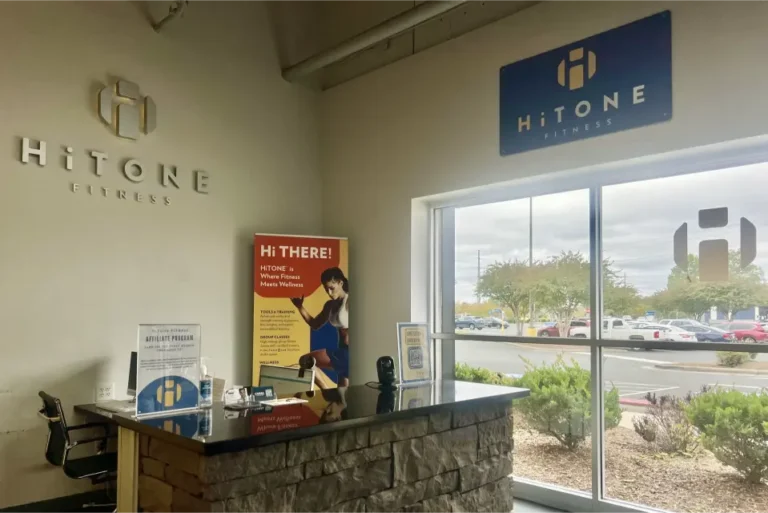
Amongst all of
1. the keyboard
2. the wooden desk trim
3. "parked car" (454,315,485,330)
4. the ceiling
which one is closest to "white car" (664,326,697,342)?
"parked car" (454,315,485,330)

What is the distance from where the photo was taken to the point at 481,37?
4621 mm

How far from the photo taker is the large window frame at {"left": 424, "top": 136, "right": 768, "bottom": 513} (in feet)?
11.9

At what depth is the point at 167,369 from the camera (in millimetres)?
2547

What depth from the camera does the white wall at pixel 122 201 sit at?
4.03 m

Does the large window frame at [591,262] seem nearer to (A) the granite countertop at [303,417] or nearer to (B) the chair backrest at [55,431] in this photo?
(A) the granite countertop at [303,417]

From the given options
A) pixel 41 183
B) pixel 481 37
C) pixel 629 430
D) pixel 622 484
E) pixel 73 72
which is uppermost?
pixel 481 37

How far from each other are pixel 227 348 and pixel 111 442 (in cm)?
111

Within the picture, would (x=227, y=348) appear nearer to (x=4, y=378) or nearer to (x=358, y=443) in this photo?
(x=4, y=378)

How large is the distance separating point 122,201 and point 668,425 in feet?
13.2

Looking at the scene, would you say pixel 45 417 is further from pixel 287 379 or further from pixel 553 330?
pixel 553 330

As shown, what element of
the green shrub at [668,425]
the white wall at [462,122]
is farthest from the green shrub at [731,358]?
the white wall at [462,122]

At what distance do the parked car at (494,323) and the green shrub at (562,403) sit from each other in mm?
326

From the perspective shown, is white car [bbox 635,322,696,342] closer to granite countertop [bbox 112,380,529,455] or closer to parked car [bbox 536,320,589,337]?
parked car [bbox 536,320,589,337]

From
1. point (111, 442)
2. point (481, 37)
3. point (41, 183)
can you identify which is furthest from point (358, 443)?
point (481, 37)
